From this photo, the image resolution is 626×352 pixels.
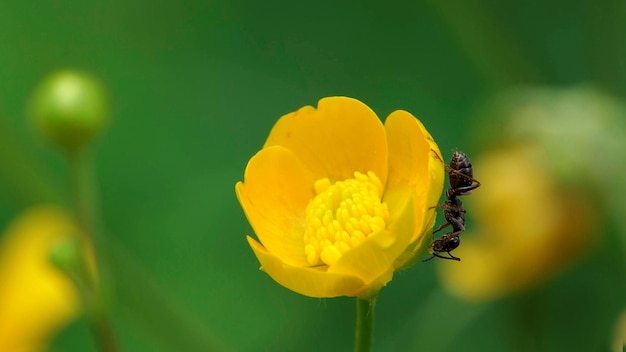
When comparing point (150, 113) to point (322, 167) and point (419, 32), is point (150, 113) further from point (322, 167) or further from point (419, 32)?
point (322, 167)

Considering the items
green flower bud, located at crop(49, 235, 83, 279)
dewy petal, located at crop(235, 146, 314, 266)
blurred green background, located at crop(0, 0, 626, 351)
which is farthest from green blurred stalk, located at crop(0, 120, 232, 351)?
dewy petal, located at crop(235, 146, 314, 266)

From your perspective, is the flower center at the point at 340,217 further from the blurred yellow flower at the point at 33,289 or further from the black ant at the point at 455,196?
the blurred yellow flower at the point at 33,289

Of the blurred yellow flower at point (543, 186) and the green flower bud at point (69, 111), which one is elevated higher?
the green flower bud at point (69, 111)

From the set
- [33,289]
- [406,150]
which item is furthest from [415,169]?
[33,289]

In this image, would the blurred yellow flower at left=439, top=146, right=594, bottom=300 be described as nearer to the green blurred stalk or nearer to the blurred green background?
the blurred green background

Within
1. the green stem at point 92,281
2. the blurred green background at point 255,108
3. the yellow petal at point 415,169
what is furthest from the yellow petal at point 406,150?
the blurred green background at point 255,108

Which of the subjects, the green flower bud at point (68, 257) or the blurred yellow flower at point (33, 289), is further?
the blurred yellow flower at point (33, 289)
